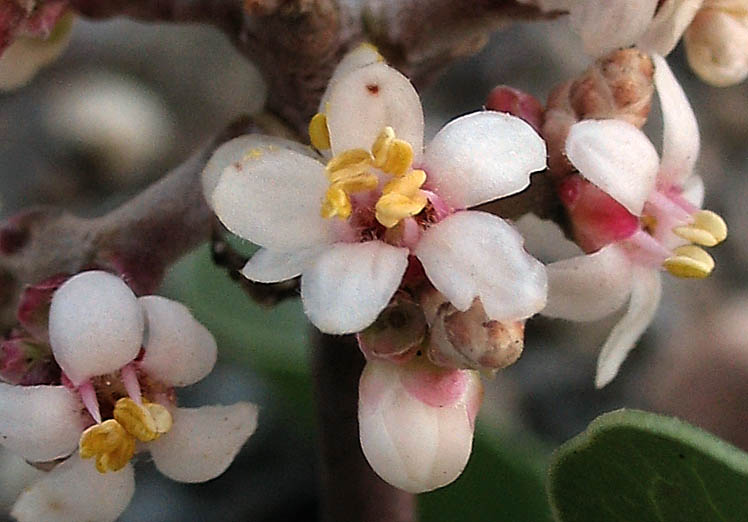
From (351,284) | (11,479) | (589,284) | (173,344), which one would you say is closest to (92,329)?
(173,344)

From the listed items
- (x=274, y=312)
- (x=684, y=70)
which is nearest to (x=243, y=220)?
(x=274, y=312)

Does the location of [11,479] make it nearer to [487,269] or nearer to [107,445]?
[107,445]

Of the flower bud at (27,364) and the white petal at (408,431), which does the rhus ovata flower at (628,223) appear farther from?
the flower bud at (27,364)

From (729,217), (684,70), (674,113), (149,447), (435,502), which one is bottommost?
(729,217)

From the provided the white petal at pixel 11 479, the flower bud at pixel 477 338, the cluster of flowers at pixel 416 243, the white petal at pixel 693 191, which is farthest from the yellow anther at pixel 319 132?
the white petal at pixel 11 479

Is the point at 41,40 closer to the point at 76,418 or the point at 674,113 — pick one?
the point at 76,418

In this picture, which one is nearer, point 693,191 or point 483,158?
point 483,158

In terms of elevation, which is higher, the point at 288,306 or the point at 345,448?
the point at 345,448
